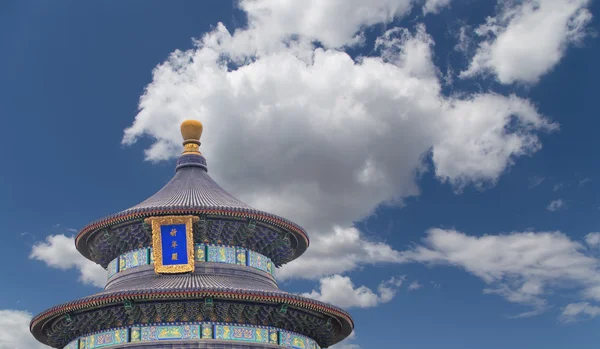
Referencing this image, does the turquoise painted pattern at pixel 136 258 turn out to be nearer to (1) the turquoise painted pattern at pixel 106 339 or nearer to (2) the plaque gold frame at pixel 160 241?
(2) the plaque gold frame at pixel 160 241

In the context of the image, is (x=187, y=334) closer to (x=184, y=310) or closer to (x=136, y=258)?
(x=184, y=310)

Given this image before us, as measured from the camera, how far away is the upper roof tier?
1353 inches

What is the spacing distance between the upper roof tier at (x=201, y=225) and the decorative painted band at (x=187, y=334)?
467cm

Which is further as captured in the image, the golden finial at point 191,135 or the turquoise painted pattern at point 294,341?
the golden finial at point 191,135

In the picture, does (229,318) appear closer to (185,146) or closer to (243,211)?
(243,211)

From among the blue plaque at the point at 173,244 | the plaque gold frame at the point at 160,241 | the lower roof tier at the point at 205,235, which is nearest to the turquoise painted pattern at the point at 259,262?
the lower roof tier at the point at 205,235

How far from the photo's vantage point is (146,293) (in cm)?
3034

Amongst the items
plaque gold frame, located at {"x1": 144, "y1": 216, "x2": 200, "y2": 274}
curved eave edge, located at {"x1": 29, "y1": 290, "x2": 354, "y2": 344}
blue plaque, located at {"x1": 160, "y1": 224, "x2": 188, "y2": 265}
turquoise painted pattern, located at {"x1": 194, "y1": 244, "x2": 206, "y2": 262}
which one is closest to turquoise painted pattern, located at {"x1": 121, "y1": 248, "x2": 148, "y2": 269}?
plaque gold frame, located at {"x1": 144, "y1": 216, "x2": 200, "y2": 274}

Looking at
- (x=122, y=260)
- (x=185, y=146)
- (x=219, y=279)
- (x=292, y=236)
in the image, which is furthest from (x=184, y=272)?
(x=185, y=146)

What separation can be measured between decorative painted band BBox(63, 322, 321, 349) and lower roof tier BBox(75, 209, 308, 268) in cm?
463

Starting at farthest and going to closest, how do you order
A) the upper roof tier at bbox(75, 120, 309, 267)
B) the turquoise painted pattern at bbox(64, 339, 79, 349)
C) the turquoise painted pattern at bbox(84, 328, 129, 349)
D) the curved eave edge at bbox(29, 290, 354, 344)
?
the upper roof tier at bbox(75, 120, 309, 267), the turquoise painted pattern at bbox(64, 339, 79, 349), the turquoise painted pattern at bbox(84, 328, 129, 349), the curved eave edge at bbox(29, 290, 354, 344)

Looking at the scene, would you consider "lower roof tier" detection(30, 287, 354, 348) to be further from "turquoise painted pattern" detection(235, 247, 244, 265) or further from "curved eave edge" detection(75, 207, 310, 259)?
"curved eave edge" detection(75, 207, 310, 259)

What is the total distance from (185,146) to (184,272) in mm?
9555

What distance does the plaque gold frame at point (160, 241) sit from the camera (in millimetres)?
33562
